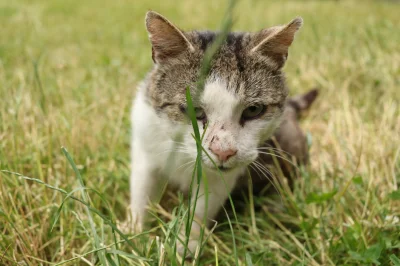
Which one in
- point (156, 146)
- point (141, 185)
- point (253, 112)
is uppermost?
point (253, 112)

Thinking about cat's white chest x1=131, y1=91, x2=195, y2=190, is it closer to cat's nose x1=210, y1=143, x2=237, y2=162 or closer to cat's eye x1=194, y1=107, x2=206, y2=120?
cat's eye x1=194, y1=107, x2=206, y2=120

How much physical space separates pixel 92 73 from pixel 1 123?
4.46ft

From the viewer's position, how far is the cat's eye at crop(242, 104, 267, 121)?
1639mm

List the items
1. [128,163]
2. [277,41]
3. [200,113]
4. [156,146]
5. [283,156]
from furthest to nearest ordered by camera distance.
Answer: [128,163], [283,156], [156,146], [277,41], [200,113]

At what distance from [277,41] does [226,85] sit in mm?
318

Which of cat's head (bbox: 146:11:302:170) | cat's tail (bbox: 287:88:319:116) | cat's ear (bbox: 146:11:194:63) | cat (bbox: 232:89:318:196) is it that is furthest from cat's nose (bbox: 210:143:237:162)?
cat's tail (bbox: 287:88:319:116)

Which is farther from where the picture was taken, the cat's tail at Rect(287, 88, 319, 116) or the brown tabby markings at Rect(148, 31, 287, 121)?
the cat's tail at Rect(287, 88, 319, 116)

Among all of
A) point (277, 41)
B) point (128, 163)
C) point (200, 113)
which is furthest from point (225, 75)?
point (128, 163)

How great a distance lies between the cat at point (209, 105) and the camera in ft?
5.00

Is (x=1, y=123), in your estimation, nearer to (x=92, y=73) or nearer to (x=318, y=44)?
(x=92, y=73)

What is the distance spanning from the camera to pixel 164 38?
166 cm

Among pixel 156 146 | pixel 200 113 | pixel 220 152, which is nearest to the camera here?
pixel 220 152

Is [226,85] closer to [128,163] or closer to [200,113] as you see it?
[200,113]

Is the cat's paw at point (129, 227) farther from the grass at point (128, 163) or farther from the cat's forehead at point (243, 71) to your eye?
the cat's forehead at point (243, 71)
